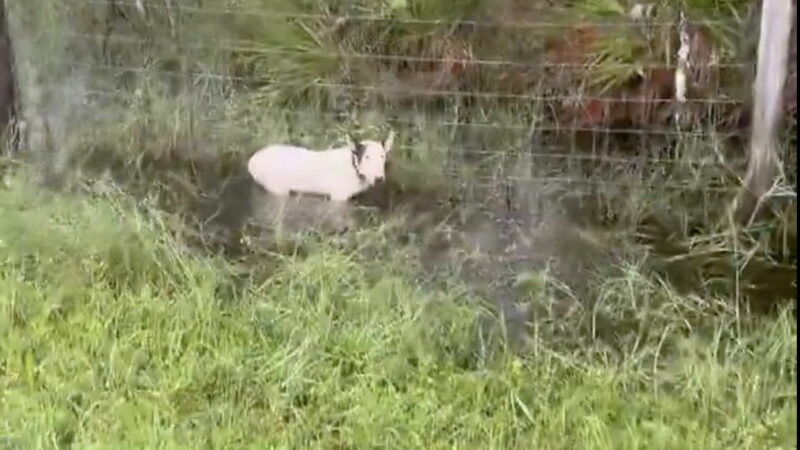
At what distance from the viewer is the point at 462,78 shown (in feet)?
5.38

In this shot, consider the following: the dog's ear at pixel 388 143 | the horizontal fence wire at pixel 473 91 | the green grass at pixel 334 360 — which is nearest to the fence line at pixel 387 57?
the horizontal fence wire at pixel 473 91

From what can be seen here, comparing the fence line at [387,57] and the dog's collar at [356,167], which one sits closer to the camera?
the fence line at [387,57]

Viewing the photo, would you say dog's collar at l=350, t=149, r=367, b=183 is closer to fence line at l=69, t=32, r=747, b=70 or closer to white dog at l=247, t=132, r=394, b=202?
white dog at l=247, t=132, r=394, b=202

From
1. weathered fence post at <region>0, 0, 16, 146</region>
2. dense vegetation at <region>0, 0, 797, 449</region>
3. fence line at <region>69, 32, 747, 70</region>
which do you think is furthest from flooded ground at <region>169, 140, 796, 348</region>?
weathered fence post at <region>0, 0, 16, 146</region>

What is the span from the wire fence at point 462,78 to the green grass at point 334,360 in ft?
0.62

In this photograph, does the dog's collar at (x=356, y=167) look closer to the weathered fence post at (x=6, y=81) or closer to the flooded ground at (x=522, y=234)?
the flooded ground at (x=522, y=234)

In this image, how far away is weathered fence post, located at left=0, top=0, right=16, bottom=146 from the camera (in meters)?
1.87

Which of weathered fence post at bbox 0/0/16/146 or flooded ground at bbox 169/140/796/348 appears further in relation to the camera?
weathered fence post at bbox 0/0/16/146

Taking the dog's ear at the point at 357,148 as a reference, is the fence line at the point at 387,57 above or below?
above

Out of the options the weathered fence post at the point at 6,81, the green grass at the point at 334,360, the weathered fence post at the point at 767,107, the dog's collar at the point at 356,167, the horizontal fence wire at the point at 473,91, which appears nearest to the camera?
the green grass at the point at 334,360

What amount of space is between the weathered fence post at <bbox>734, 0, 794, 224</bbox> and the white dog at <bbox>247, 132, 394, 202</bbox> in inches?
19.7

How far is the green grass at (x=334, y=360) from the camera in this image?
129 cm

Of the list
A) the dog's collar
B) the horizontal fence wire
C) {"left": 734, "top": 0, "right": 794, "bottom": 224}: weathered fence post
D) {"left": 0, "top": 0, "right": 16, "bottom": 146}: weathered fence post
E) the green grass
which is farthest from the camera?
{"left": 0, "top": 0, "right": 16, "bottom": 146}: weathered fence post

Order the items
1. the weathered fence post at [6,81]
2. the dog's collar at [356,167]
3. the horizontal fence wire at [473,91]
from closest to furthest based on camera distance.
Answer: the horizontal fence wire at [473,91] < the dog's collar at [356,167] < the weathered fence post at [6,81]
